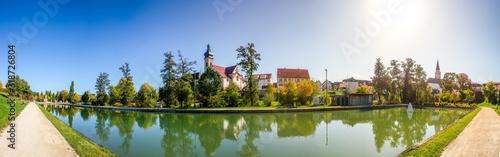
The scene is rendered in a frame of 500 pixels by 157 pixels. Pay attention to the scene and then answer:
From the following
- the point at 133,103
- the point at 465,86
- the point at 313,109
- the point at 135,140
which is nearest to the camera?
the point at 135,140

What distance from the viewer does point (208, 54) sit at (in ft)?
216

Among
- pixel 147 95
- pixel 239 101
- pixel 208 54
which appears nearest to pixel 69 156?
pixel 239 101

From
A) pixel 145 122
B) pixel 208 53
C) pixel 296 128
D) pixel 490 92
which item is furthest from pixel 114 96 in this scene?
pixel 490 92

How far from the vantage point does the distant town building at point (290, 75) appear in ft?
247

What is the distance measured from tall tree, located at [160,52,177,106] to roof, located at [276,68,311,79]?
36313 millimetres

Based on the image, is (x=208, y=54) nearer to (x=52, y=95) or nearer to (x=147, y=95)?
(x=147, y=95)

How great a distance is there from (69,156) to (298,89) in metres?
34.2

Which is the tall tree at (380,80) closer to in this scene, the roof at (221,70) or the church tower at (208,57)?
the roof at (221,70)

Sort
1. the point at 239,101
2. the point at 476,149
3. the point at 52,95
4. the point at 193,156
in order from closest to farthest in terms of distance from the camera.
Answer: the point at 476,149
the point at 193,156
the point at 239,101
the point at 52,95

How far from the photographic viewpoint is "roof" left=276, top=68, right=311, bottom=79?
75.6 meters

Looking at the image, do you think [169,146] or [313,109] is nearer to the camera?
[169,146]

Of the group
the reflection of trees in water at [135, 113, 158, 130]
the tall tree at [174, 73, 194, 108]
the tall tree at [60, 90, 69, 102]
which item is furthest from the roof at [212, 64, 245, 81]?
the tall tree at [60, 90, 69, 102]

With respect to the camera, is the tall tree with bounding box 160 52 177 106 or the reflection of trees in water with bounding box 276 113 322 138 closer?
the reflection of trees in water with bounding box 276 113 322 138

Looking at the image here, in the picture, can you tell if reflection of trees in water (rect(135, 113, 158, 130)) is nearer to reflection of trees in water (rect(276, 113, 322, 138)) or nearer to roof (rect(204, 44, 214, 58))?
reflection of trees in water (rect(276, 113, 322, 138))
